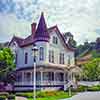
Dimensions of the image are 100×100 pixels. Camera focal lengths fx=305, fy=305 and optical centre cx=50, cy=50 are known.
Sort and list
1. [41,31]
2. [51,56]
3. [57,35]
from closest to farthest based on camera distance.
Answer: [41,31] → [51,56] → [57,35]

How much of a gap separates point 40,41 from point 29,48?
2.46m

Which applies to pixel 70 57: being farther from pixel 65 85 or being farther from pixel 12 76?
pixel 12 76

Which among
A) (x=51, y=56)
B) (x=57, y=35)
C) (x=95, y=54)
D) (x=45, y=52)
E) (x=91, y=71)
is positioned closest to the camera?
(x=45, y=52)

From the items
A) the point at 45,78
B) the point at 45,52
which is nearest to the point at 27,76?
the point at 45,78

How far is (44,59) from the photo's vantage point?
33219 mm

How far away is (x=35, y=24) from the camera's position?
35.4 metres

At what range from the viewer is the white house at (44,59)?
32.7 meters

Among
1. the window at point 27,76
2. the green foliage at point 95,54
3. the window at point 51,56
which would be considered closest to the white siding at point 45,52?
the window at point 51,56

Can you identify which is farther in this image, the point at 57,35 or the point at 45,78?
the point at 57,35

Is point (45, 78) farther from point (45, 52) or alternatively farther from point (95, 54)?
point (95, 54)

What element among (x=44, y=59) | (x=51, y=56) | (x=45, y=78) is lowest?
(x=45, y=78)

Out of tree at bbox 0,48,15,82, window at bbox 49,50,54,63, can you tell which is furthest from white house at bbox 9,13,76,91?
tree at bbox 0,48,15,82

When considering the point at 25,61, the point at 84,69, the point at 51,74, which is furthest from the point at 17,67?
the point at 84,69

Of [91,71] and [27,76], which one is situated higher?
[91,71]
